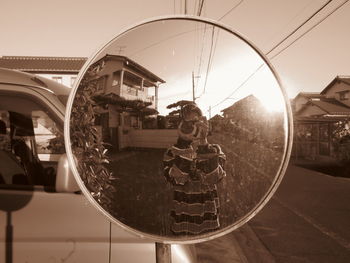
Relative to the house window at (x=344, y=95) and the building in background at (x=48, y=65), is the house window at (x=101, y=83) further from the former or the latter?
the house window at (x=344, y=95)

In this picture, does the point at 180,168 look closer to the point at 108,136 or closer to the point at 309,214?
the point at 108,136

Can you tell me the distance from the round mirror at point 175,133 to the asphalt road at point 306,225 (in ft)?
13.6

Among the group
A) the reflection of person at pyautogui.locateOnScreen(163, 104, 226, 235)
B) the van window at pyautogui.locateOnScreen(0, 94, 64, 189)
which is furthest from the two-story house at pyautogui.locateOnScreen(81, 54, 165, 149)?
the van window at pyautogui.locateOnScreen(0, 94, 64, 189)

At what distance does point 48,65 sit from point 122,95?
118 ft

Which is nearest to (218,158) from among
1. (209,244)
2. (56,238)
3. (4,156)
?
(56,238)

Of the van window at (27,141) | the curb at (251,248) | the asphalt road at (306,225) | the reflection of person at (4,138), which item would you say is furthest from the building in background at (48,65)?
the reflection of person at (4,138)

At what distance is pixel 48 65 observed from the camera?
33.7 metres

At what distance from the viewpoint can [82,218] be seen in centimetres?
195

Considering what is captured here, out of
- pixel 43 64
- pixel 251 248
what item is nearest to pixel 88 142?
pixel 251 248

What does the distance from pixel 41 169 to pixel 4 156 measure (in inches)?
13.2

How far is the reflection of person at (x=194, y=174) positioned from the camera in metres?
0.97

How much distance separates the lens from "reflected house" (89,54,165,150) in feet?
3.30

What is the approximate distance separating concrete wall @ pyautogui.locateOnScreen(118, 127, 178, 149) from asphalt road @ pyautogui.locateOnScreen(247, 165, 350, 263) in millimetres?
4348

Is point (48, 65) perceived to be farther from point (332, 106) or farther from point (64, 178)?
point (64, 178)
